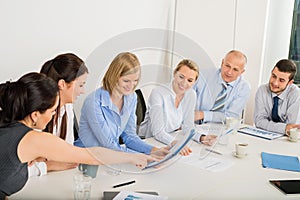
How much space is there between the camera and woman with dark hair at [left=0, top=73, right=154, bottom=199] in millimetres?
1282

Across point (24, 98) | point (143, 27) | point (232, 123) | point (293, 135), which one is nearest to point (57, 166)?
point (24, 98)

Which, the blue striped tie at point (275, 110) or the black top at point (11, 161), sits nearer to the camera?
the black top at point (11, 161)

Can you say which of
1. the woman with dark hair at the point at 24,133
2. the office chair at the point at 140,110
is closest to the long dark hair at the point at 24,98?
the woman with dark hair at the point at 24,133

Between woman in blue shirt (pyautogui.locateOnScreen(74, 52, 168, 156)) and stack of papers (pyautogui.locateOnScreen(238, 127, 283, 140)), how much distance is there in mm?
885

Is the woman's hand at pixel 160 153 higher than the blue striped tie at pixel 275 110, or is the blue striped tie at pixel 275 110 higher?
the blue striped tie at pixel 275 110

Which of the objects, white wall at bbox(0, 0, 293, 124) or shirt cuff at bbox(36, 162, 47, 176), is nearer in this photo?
shirt cuff at bbox(36, 162, 47, 176)

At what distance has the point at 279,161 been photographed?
6.30 ft

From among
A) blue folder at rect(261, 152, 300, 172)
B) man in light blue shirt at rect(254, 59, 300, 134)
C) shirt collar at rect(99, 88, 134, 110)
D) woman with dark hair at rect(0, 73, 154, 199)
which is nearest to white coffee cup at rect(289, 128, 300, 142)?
man in light blue shirt at rect(254, 59, 300, 134)

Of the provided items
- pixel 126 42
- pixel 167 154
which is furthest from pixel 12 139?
pixel 167 154

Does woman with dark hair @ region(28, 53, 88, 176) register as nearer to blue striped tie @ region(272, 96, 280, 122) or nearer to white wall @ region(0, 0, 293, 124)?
white wall @ region(0, 0, 293, 124)

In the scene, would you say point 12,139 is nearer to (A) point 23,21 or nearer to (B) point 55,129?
(B) point 55,129

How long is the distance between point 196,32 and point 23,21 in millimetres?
1670

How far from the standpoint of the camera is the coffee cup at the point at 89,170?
1.51m

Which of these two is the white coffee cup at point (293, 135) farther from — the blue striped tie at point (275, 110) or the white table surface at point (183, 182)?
the white table surface at point (183, 182)
